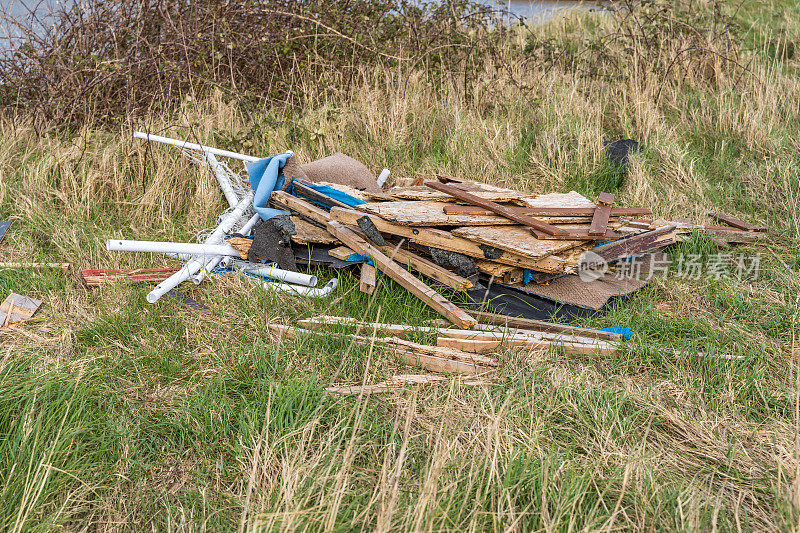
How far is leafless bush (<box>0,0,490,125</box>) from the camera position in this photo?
6355 millimetres

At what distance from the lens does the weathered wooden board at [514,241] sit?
147 inches

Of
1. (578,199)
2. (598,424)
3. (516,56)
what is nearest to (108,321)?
(598,424)

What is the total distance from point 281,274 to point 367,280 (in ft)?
2.23

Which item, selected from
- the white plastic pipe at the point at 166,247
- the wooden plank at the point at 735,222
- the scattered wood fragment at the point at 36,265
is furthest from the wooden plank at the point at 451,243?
the scattered wood fragment at the point at 36,265

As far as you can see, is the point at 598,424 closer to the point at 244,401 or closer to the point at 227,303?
the point at 244,401

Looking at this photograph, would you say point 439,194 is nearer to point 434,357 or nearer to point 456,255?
point 456,255

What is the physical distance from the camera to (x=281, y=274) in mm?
4266

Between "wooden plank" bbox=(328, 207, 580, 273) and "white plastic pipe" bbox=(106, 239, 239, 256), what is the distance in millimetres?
975

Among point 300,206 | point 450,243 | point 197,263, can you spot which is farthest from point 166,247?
point 450,243

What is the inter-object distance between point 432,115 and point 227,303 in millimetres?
3509

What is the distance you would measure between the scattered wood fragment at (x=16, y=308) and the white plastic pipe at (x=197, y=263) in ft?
2.80

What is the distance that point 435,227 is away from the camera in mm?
4078

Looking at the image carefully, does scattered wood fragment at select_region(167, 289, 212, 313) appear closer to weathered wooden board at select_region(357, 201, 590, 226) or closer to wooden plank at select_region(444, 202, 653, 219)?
weathered wooden board at select_region(357, 201, 590, 226)

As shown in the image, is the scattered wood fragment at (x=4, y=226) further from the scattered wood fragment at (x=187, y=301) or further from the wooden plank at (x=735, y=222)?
the wooden plank at (x=735, y=222)
